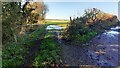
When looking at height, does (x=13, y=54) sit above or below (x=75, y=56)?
above

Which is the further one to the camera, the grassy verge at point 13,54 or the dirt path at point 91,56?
the dirt path at point 91,56

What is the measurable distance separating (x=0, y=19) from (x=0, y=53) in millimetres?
1748

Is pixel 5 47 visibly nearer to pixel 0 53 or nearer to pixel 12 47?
pixel 12 47

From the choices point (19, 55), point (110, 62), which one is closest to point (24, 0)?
point (19, 55)

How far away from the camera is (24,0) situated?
16.4 meters

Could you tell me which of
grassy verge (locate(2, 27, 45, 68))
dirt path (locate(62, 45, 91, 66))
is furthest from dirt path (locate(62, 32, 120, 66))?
grassy verge (locate(2, 27, 45, 68))

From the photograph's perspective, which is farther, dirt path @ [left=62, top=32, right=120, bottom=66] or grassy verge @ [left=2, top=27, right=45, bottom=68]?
dirt path @ [left=62, top=32, right=120, bottom=66]

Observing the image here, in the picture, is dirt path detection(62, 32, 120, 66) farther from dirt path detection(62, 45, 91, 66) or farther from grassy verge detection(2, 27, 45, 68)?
grassy verge detection(2, 27, 45, 68)

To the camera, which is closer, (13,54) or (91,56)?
(13,54)

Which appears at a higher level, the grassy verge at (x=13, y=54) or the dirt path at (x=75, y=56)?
the grassy verge at (x=13, y=54)

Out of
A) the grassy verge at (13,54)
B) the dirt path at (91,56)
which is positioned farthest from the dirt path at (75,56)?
the grassy verge at (13,54)

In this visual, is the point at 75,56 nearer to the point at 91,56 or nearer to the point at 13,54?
the point at 91,56

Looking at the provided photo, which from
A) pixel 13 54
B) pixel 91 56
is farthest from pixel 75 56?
pixel 13 54

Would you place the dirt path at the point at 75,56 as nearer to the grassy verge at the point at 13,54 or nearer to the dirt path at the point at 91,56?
the dirt path at the point at 91,56
